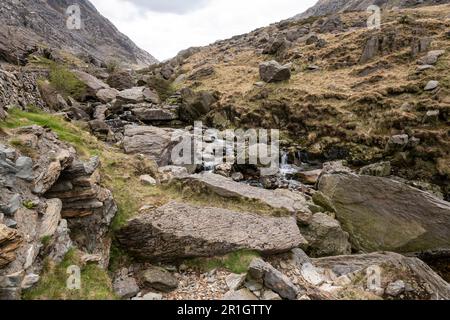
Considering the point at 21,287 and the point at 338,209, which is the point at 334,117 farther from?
the point at 21,287

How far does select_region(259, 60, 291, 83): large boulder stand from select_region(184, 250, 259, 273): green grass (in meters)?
29.5

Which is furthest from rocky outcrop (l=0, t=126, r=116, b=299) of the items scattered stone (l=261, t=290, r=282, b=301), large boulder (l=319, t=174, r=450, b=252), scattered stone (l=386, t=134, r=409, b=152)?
scattered stone (l=386, t=134, r=409, b=152)

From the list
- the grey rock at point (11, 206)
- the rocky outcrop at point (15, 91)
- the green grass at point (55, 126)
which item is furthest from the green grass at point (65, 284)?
the rocky outcrop at point (15, 91)

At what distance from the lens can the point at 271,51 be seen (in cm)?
5219

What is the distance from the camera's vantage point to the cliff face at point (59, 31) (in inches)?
3748

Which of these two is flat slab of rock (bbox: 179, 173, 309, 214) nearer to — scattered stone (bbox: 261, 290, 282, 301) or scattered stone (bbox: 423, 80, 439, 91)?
scattered stone (bbox: 261, 290, 282, 301)

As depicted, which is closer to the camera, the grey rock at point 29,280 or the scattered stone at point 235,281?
the grey rock at point 29,280

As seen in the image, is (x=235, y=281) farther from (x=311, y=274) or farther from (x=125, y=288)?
(x=125, y=288)

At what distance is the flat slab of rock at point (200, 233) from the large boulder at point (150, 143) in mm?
9199

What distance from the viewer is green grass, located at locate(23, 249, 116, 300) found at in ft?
20.1

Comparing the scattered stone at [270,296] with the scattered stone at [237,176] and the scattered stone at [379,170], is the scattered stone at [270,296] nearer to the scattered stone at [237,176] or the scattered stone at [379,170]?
the scattered stone at [237,176]

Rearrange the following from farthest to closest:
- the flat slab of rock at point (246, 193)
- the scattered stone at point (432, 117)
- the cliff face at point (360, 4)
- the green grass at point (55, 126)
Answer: the cliff face at point (360, 4)
the scattered stone at point (432, 117)
the flat slab of rock at point (246, 193)
the green grass at point (55, 126)

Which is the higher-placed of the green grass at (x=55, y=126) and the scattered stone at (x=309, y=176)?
the green grass at (x=55, y=126)

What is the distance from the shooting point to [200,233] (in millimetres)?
9906
